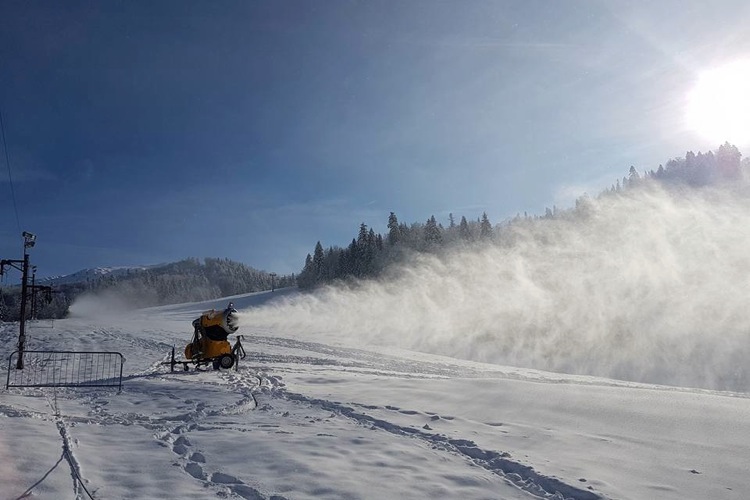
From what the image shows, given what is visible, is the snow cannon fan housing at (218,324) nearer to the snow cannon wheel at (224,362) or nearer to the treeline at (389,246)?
the snow cannon wheel at (224,362)

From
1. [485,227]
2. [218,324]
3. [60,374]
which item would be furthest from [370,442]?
[485,227]

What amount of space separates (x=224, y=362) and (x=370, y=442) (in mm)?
9950

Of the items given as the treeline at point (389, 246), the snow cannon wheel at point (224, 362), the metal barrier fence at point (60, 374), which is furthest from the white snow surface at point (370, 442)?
the treeline at point (389, 246)

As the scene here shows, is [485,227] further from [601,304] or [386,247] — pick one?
[601,304]

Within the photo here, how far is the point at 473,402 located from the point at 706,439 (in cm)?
407

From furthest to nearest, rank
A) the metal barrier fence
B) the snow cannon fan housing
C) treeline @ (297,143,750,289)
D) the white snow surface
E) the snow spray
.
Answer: treeline @ (297,143,750,289)
the snow spray
the snow cannon fan housing
the metal barrier fence
the white snow surface

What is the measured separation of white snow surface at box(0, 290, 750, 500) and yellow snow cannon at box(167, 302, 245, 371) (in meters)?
3.37

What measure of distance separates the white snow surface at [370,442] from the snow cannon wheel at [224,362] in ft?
10.9

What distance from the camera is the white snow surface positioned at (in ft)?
16.7

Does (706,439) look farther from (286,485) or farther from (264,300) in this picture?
(264,300)

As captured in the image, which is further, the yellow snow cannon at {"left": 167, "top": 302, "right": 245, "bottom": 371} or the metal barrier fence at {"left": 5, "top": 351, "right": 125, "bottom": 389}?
the yellow snow cannon at {"left": 167, "top": 302, "right": 245, "bottom": 371}

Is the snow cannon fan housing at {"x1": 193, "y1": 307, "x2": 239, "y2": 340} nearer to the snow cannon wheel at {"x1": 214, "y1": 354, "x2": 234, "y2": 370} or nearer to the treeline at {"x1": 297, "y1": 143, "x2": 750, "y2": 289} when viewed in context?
the snow cannon wheel at {"x1": 214, "y1": 354, "x2": 234, "y2": 370}

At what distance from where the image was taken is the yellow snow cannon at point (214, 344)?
15422 mm

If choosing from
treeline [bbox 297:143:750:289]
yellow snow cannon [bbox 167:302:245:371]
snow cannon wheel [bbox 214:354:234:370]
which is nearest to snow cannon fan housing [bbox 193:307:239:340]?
yellow snow cannon [bbox 167:302:245:371]
